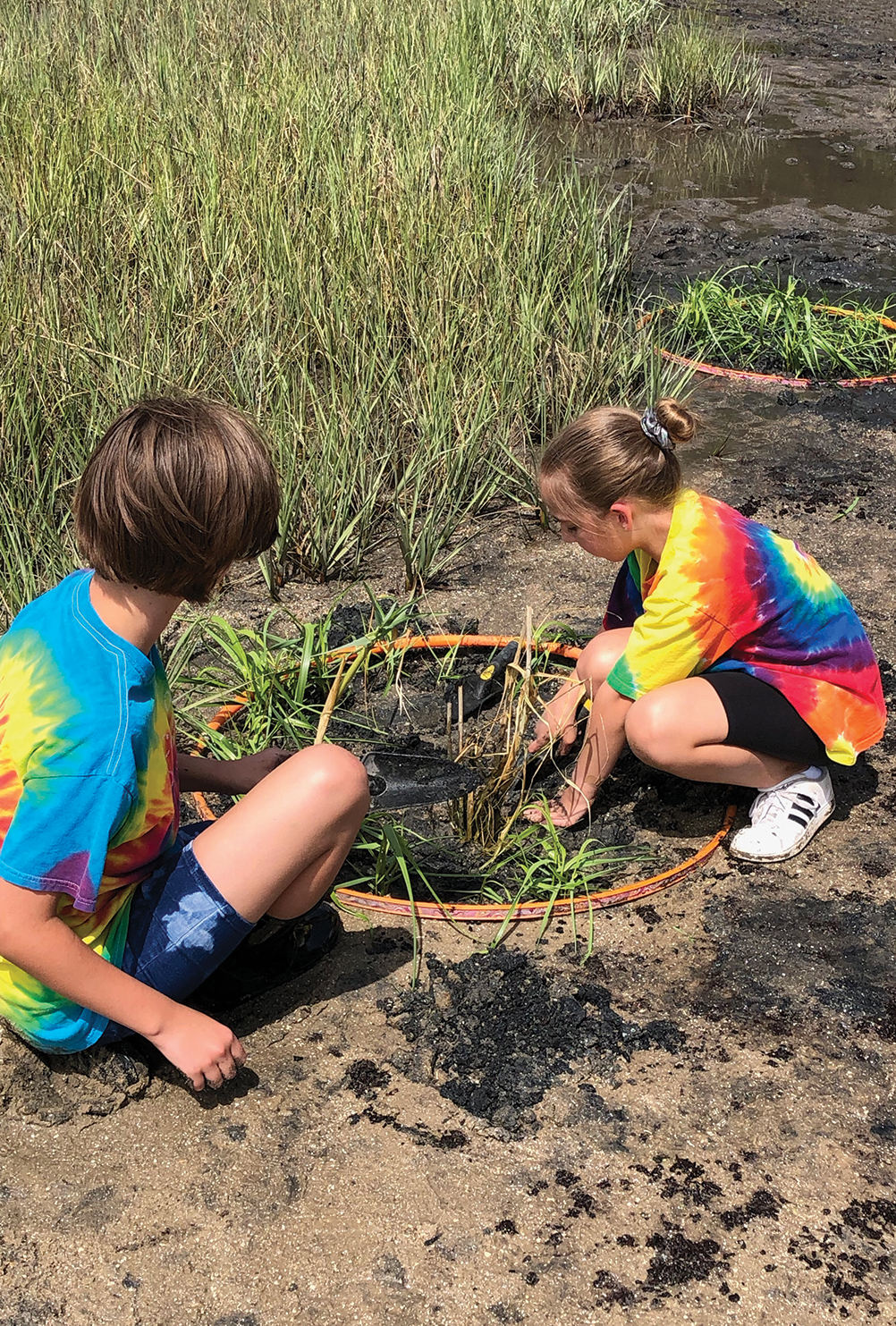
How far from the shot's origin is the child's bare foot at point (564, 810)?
2652mm

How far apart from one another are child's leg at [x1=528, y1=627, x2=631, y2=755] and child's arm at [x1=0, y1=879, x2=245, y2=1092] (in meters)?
1.11

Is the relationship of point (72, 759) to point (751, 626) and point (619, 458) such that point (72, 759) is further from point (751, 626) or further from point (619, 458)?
point (751, 626)

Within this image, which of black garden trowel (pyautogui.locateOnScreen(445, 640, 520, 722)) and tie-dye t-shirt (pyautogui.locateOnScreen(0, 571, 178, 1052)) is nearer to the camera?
tie-dye t-shirt (pyautogui.locateOnScreen(0, 571, 178, 1052))

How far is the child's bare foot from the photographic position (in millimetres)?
2652

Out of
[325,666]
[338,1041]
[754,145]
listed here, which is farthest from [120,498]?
[754,145]

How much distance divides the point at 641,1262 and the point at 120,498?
1283mm

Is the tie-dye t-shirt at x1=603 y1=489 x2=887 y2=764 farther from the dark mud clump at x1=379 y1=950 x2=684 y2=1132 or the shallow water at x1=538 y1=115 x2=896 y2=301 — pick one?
the shallow water at x1=538 y1=115 x2=896 y2=301

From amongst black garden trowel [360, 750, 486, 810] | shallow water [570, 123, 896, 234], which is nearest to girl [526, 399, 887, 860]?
black garden trowel [360, 750, 486, 810]

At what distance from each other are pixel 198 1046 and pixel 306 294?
108 inches

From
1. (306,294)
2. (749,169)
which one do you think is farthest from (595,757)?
(749,169)

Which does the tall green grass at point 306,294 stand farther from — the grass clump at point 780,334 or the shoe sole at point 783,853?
the shoe sole at point 783,853

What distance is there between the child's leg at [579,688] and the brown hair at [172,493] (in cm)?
113

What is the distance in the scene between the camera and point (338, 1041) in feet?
6.93

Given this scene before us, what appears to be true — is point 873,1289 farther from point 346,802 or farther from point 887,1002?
point 346,802
